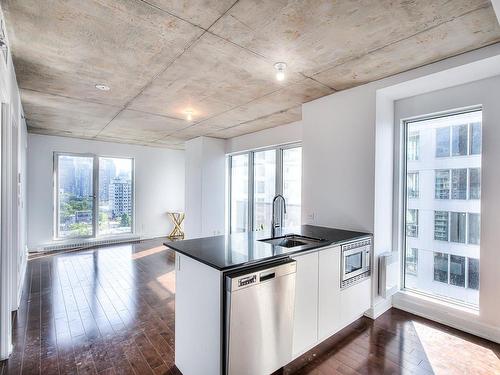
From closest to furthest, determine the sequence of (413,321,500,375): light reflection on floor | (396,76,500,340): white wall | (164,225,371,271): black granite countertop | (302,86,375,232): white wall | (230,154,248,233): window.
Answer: (164,225,371,271): black granite countertop, (413,321,500,375): light reflection on floor, (396,76,500,340): white wall, (302,86,375,232): white wall, (230,154,248,233): window

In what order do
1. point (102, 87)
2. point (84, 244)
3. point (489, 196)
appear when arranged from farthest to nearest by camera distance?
point (84, 244) < point (102, 87) < point (489, 196)

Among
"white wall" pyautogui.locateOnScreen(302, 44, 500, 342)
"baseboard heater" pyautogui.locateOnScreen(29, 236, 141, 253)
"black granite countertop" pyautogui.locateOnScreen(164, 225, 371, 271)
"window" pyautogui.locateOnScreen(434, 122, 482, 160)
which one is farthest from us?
"baseboard heater" pyautogui.locateOnScreen(29, 236, 141, 253)

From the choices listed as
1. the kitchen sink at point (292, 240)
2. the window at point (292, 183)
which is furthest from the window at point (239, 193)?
the kitchen sink at point (292, 240)

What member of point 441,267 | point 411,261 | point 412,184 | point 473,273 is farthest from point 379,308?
point 412,184

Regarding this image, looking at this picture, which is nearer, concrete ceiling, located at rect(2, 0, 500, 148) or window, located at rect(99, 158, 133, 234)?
concrete ceiling, located at rect(2, 0, 500, 148)

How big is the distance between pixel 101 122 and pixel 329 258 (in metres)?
4.67

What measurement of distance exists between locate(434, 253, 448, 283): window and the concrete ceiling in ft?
6.99

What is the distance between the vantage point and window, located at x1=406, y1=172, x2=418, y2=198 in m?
3.31

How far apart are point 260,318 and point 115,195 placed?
652 cm

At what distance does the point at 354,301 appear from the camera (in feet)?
9.16

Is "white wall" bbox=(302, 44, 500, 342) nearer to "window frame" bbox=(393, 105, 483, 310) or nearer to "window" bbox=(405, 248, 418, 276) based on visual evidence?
"window frame" bbox=(393, 105, 483, 310)

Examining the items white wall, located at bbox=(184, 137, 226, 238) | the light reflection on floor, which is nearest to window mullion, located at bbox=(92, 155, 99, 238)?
white wall, located at bbox=(184, 137, 226, 238)

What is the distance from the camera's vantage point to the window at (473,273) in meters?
2.80

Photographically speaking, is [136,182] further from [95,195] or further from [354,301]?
[354,301]
